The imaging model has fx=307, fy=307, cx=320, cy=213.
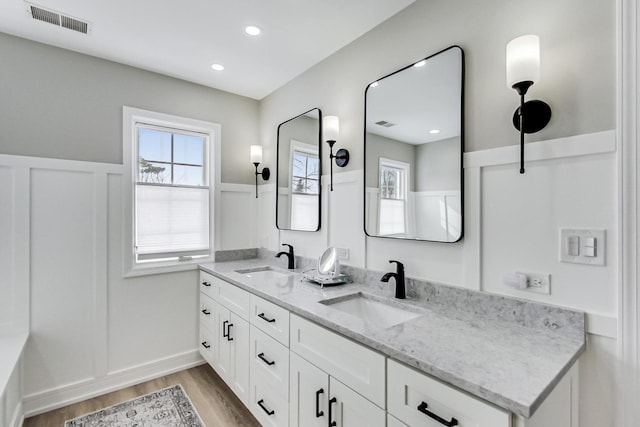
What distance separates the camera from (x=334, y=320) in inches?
55.2

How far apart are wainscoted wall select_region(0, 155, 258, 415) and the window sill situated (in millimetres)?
49

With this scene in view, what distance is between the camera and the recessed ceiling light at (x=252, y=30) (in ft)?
6.83

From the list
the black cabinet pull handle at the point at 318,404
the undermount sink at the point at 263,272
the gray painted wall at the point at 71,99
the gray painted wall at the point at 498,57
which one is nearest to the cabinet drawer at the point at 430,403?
the black cabinet pull handle at the point at 318,404

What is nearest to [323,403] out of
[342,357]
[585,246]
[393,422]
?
[342,357]

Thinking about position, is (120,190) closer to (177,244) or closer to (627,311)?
(177,244)

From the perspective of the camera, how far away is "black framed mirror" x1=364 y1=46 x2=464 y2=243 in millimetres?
1614

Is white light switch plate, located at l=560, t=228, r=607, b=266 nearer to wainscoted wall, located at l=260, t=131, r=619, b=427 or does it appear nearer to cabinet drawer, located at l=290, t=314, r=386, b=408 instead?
wainscoted wall, located at l=260, t=131, r=619, b=427

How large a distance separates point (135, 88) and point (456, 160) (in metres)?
2.63

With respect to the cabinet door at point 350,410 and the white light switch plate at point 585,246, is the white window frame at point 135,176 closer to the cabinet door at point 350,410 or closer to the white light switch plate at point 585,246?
Answer: the cabinet door at point 350,410

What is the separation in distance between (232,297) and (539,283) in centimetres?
189

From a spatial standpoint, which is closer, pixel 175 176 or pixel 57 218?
pixel 57 218

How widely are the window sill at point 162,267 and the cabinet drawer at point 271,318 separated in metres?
1.18

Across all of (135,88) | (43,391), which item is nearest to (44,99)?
(135,88)

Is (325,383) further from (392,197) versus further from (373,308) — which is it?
(392,197)
